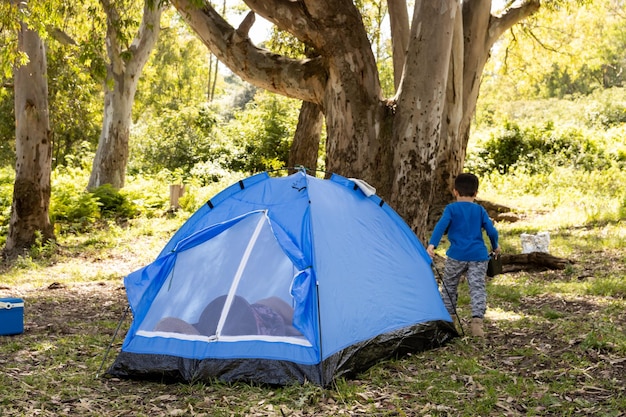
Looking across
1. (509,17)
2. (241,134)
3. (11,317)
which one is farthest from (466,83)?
(241,134)

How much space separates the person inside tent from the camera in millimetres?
5266

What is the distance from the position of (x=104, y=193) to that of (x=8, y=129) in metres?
9.22

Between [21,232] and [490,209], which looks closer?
[21,232]

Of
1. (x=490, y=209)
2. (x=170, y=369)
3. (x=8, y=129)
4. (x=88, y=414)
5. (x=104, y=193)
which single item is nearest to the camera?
(x=88, y=414)

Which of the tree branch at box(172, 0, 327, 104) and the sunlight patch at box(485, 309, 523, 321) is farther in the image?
the tree branch at box(172, 0, 327, 104)

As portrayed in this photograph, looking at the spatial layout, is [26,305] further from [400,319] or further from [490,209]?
[490,209]

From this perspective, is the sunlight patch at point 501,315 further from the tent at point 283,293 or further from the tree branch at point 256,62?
the tree branch at point 256,62

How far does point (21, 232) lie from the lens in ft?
40.6

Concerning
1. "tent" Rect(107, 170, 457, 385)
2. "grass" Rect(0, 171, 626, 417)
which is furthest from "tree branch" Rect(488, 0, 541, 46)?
"tent" Rect(107, 170, 457, 385)

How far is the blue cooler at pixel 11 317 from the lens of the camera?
6.72 meters

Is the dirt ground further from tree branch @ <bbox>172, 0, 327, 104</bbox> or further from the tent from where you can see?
tree branch @ <bbox>172, 0, 327, 104</bbox>

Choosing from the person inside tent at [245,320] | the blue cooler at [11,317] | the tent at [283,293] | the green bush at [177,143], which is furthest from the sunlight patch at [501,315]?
the green bush at [177,143]

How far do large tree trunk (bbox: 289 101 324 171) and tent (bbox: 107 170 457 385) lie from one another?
5.82 metres

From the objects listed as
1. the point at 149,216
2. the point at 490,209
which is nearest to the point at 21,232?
the point at 149,216
